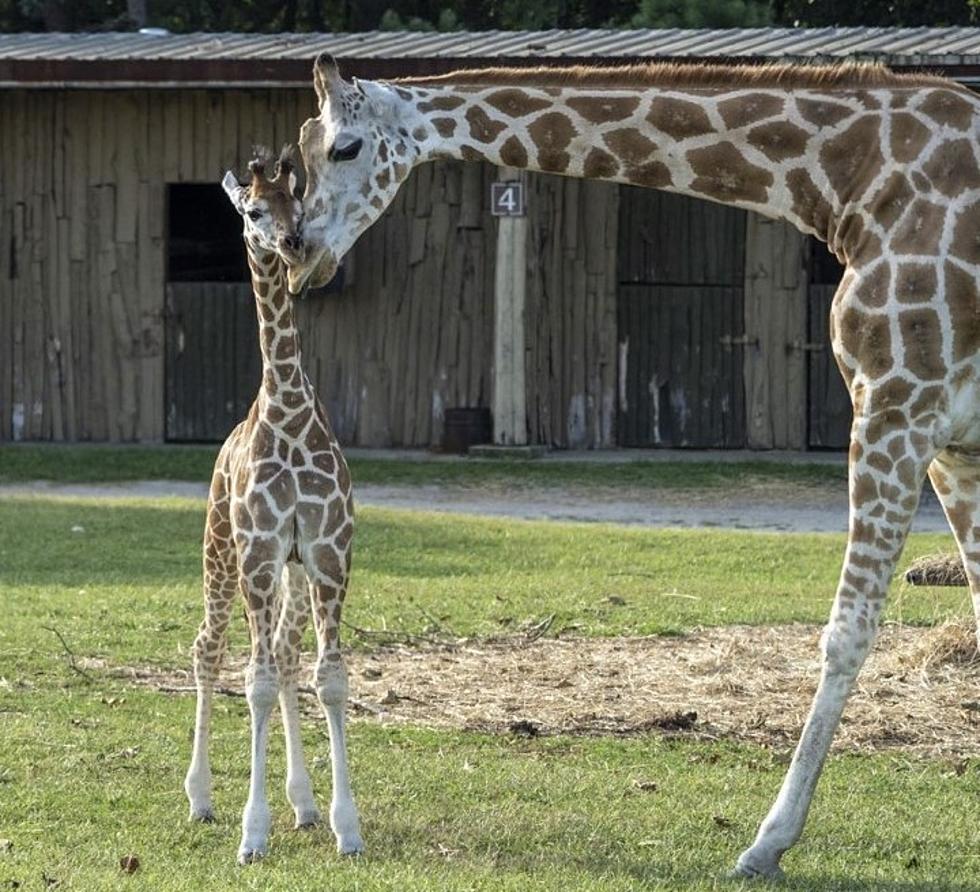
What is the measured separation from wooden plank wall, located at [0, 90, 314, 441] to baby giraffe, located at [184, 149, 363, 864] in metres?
12.1

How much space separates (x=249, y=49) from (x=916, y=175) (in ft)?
41.5

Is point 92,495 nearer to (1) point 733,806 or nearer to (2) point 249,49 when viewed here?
(2) point 249,49

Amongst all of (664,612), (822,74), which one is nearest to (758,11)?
(664,612)

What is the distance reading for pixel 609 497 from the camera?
633 inches

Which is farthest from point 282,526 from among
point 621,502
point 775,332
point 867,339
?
point 775,332

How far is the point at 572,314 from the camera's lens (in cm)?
1870

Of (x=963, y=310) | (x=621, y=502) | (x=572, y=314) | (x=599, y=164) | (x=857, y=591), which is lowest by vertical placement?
(x=621, y=502)

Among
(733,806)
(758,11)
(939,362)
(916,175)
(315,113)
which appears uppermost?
(758,11)

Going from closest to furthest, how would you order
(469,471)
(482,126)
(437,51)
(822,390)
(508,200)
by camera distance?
(482,126) < (469,471) < (508,200) < (437,51) < (822,390)

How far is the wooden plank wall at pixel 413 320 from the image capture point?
18.7 m

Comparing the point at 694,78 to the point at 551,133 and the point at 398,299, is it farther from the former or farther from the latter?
the point at 398,299

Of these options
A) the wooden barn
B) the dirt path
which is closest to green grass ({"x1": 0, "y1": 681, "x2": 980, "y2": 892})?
the dirt path

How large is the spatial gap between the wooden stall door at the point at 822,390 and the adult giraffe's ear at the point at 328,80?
1219 cm

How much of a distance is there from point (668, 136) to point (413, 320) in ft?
39.5
